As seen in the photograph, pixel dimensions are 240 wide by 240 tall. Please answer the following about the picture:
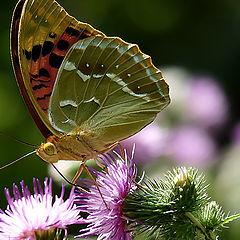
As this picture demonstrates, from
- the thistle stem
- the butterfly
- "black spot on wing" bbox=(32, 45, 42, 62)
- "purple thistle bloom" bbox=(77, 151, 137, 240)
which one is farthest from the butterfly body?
the thistle stem

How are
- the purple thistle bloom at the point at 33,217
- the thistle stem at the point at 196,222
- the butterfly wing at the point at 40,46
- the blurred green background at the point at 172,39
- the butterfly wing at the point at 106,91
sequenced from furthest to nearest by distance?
the blurred green background at the point at 172,39 < the butterfly wing at the point at 106,91 < the butterfly wing at the point at 40,46 < the purple thistle bloom at the point at 33,217 < the thistle stem at the point at 196,222

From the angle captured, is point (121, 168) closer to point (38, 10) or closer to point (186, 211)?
point (186, 211)

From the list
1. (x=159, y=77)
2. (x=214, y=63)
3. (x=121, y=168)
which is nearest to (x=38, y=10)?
(x=159, y=77)

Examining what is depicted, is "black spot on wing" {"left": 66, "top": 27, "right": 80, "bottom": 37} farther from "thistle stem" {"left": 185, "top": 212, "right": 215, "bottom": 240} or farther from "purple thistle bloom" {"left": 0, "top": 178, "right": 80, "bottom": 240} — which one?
"thistle stem" {"left": 185, "top": 212, "right": 215, "bottom": 240}

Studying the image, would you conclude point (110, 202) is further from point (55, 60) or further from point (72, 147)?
point (55, 60)

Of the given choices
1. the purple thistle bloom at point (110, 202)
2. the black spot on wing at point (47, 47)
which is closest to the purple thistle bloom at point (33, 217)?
the purple thistle bloom at point (110, 202)

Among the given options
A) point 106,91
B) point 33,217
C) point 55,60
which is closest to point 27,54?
point 55,60

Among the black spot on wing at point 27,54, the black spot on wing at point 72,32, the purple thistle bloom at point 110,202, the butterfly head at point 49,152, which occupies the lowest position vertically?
the purple thistle bloom at point 110,202

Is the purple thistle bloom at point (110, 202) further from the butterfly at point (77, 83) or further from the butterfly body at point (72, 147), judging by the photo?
the butterfly at point (77, 83)
